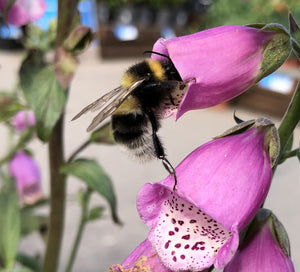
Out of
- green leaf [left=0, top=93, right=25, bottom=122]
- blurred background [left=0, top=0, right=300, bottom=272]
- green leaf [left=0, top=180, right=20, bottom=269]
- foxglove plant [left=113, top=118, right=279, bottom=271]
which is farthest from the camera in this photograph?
blurred background [left=0, top=0, right=300, bottom=272]

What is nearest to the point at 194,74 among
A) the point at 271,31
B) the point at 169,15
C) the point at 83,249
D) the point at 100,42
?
the point at 271,31

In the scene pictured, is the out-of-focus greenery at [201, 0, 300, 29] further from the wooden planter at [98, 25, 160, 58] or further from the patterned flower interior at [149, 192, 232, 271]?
the patterned flower interior at [149, 192, 232, 271]

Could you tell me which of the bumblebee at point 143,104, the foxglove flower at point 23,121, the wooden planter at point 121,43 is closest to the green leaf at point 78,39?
the bumblebee at point 143,104

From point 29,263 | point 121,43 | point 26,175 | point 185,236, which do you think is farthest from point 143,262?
point 121,43

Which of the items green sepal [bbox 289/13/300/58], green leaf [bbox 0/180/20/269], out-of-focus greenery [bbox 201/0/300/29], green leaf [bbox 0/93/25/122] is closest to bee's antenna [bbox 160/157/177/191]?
green sepal [bbox 289/13/300/58]

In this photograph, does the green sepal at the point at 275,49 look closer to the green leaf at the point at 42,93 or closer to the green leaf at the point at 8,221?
the green leaf at the point at 42,93

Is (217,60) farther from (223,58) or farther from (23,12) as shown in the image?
(23,12)

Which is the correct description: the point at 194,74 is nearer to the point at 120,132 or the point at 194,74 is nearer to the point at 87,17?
the point at 120,132
